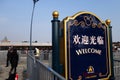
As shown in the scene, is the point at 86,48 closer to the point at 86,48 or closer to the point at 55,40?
the point at 86,48

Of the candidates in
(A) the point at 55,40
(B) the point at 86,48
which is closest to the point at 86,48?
(B) the point at 86,48

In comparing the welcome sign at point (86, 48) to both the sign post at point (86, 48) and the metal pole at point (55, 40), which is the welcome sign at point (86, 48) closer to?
the sign post at point (86, 48)

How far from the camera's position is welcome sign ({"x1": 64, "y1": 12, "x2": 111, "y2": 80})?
21.4ft

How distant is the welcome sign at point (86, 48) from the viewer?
6.51 m

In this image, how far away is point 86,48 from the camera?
6855 mm

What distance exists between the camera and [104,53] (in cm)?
734

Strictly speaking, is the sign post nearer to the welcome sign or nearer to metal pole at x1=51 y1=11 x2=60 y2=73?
the welcome sign

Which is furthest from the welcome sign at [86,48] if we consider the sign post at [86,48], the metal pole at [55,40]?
the metal pole at [55,40]

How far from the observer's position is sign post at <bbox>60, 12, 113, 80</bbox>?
21.3 feet

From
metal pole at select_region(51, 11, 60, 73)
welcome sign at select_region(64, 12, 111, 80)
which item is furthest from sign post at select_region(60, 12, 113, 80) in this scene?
metal pole at select_region(51, 11, 60, 73)

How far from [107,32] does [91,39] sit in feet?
2.72

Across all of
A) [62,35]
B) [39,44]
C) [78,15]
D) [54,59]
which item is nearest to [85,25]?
[78,15]

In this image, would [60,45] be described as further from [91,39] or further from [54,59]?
[91,39]

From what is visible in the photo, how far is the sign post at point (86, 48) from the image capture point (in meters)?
6.48
